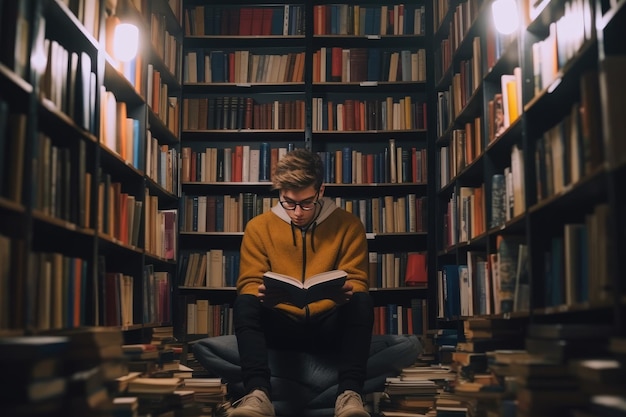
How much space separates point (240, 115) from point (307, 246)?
6.97 feet

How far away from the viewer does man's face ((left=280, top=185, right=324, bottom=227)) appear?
11.2 ft

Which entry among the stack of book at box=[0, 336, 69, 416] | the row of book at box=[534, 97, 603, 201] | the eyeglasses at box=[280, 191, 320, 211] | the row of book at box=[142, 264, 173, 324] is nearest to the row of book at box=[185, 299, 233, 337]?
the row of book at box=[142, 264, 173, 324]

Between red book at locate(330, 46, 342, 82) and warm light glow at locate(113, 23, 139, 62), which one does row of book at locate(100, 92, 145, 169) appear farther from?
red book at locate(330, 46, 342, 82)

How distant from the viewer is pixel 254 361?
116 inches

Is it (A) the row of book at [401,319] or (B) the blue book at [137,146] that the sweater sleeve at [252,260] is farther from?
(A) the row of book at [401,319]

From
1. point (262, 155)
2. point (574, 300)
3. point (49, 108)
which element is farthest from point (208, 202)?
point (574, 300)

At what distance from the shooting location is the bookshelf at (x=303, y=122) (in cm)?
534

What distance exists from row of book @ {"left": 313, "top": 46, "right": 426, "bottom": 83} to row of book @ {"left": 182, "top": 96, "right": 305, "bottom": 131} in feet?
0.94

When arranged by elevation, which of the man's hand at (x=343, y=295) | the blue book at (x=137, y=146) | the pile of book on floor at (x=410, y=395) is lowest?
the pile of book on floor at (x=410, y=395)

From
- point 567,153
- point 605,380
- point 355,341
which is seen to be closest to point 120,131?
point 355,341

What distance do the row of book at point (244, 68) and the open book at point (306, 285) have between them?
2739 millimetres

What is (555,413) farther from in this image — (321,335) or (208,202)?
(208,202)

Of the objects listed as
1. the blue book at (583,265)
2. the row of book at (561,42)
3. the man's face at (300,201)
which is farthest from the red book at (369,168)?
the blue book at (583,265)

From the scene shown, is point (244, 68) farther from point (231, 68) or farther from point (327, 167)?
point (327, 167)
